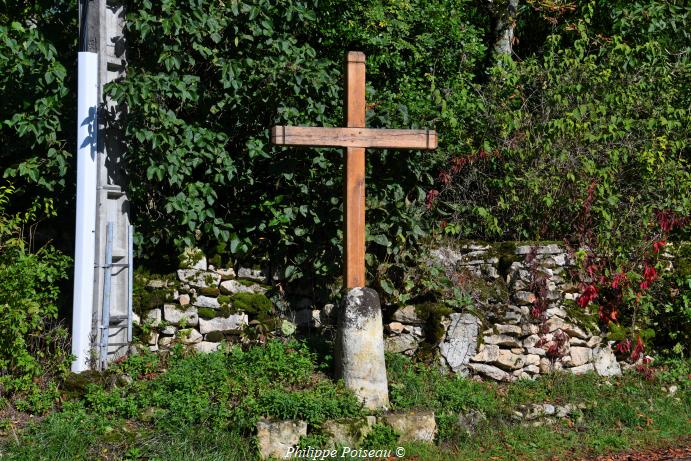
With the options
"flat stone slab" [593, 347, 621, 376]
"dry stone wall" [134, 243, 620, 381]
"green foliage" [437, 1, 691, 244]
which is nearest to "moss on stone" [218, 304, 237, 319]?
"dry stone wall" [134, 243, 620, 381]

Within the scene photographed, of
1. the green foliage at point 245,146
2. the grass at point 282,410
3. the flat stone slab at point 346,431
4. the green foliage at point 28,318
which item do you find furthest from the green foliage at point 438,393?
the green foliage at point 28,318

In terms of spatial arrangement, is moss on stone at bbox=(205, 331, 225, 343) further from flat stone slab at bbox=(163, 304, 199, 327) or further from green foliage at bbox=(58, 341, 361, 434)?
green foliage at bbox=(58, 341, 361, 434)

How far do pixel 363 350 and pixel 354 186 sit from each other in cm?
141

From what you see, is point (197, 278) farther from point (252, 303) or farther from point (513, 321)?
point (513, 321)

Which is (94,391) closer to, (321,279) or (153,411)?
(153,411)

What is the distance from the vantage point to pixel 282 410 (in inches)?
243

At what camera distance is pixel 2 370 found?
6.70 meters

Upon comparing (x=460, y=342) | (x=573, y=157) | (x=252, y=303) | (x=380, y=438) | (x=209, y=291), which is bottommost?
(x=380, y=438)

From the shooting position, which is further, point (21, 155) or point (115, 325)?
point (21, 155)

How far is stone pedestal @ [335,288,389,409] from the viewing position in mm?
6668

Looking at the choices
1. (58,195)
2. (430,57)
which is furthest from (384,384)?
(430,57)

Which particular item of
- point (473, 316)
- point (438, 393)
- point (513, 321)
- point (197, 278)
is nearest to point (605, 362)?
point (513, 321)

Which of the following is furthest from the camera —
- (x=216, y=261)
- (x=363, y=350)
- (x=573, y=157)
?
(x=573, y=157)

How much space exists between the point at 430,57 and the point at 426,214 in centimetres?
257
